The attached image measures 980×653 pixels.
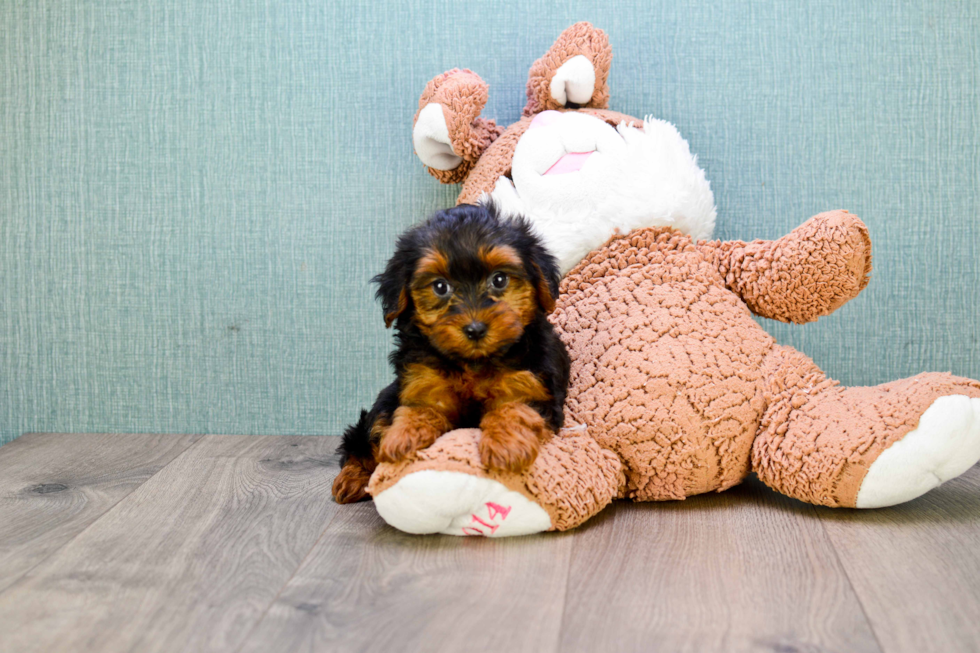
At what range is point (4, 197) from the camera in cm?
265

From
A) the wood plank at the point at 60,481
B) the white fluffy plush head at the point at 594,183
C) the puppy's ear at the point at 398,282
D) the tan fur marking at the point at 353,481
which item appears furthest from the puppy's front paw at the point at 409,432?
the wood plank at the point at 60,481

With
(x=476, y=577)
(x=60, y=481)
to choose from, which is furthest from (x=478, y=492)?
(x=60, y=481)

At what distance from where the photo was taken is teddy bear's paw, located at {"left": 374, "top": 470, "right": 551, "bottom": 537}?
160 centimetres

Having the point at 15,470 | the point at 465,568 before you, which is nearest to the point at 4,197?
the point at 15,470

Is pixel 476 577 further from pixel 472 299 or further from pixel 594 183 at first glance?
pixel 594 183

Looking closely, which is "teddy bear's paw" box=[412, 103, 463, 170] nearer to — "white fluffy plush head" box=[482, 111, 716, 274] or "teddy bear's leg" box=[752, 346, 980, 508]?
"white fluffy plush head" box=[482, 111, 716, 274]

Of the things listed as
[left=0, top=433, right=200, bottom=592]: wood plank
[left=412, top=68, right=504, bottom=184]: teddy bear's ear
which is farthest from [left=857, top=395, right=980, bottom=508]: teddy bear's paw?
[left=0, top=433, right=200, bottom=592]: wood plank

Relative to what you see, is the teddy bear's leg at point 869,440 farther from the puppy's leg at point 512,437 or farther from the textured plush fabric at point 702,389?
the puppy's leg at point 512,437

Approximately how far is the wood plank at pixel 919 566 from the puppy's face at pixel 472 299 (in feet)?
2.74

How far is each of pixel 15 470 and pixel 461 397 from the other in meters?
1.51

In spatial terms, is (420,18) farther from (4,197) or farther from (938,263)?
(938,263)

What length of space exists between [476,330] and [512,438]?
9.3 inches

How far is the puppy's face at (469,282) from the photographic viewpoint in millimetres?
1589

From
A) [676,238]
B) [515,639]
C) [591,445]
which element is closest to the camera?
[515,639]
